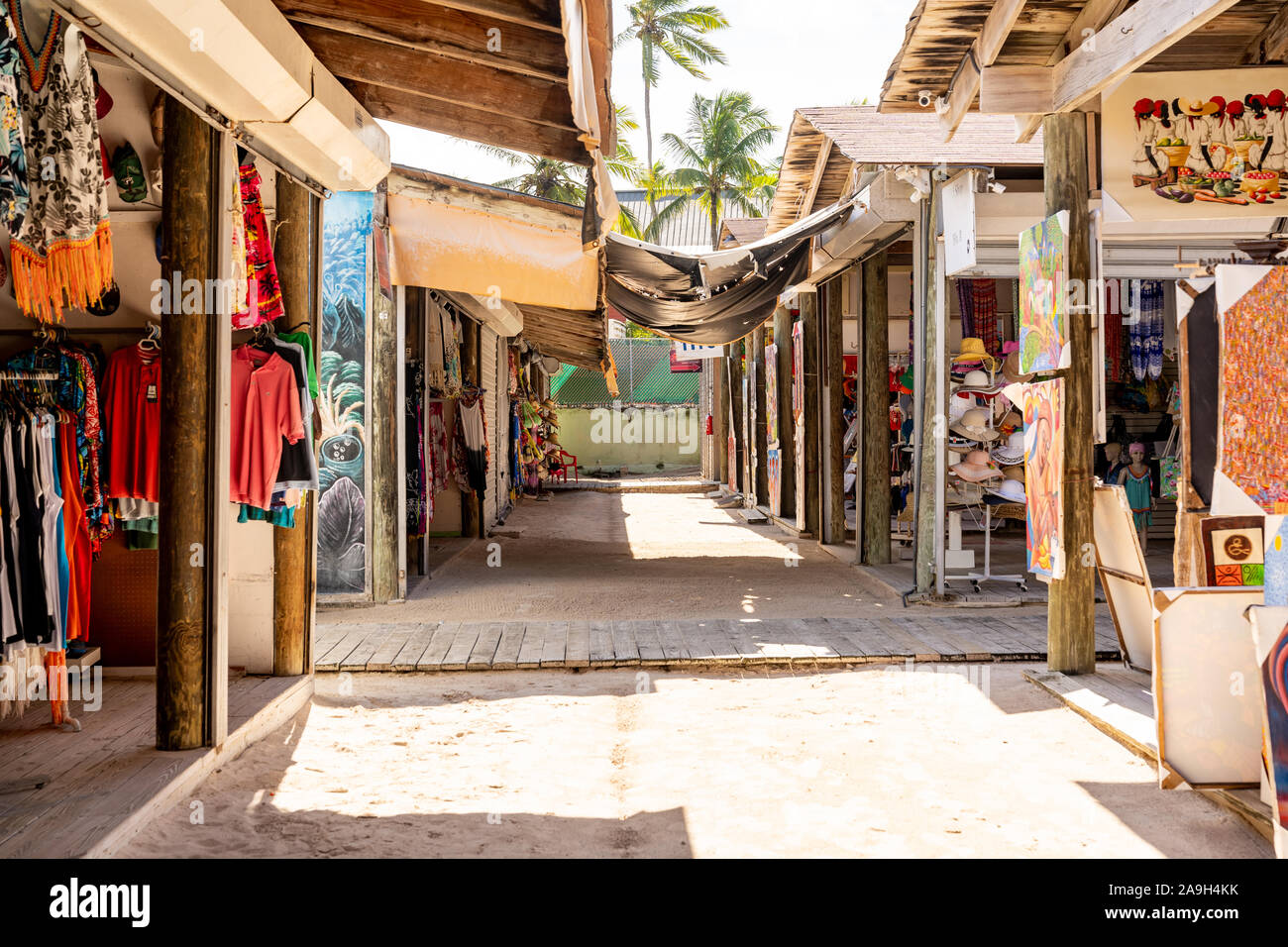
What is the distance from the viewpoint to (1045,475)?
5.27m

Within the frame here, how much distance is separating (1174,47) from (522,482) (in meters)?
15.7

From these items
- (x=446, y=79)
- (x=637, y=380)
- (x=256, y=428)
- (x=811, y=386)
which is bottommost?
(x=256, y=428)

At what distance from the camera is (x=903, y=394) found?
10.7m

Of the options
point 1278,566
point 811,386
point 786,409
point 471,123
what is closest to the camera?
point 1278,566

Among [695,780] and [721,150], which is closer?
[695,780]

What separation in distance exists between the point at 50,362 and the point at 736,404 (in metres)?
15.6

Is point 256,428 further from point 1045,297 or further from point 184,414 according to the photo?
point 1045,297

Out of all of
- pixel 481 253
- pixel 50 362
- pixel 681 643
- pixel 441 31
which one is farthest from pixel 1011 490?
pixel 50 362

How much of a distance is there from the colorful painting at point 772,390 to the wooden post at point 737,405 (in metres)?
4.13

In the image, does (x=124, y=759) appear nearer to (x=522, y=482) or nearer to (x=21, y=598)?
(x=21, y=598)

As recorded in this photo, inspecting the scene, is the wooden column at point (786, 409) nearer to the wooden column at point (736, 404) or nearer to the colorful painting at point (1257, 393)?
the wooden column at point (736, 404)

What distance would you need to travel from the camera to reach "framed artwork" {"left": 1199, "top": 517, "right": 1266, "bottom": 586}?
4.38 m

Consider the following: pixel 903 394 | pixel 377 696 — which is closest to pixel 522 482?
pixel 903 394

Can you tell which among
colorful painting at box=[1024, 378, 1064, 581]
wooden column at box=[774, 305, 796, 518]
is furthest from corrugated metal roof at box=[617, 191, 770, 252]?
colorful painting at box=[1024, 378, 1064, 581]
